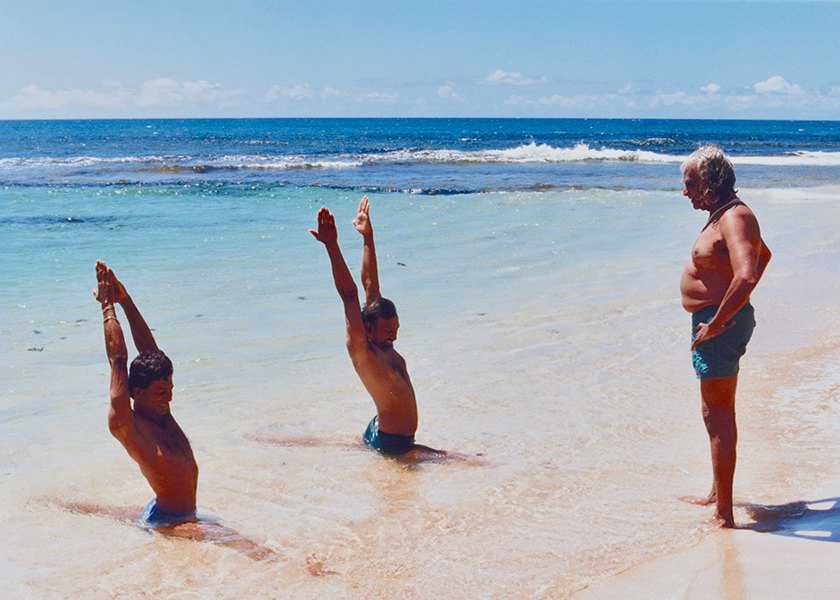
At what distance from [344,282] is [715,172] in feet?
6.31

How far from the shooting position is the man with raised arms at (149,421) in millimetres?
3303

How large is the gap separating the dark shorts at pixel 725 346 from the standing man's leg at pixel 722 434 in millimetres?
53

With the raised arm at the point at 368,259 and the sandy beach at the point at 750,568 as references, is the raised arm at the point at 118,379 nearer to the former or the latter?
the raised arm at the point at 368,259

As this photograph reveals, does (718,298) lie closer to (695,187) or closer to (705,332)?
(705,332)

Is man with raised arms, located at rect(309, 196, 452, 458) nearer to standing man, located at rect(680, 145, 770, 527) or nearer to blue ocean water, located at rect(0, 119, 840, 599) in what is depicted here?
blue ocean water, located at rect(0, 119, 840, 599)

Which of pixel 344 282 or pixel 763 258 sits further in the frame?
pixel 344 282

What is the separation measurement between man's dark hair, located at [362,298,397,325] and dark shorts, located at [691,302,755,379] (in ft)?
5.82

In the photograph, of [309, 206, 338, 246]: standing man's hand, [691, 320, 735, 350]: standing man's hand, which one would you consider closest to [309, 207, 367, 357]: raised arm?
[309, 206, 338, 246]: standing man's hand

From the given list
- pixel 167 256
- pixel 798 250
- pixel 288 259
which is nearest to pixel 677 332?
pixel 798 250

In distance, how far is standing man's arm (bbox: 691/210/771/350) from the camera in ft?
9.93

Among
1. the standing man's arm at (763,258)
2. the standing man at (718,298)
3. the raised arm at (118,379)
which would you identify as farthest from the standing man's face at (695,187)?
the raised arm at (118,379)

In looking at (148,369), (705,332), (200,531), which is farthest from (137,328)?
(705,332)

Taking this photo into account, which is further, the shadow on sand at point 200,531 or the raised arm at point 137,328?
A: the raised arm at point 137,328

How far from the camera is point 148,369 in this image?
11.2 ft
